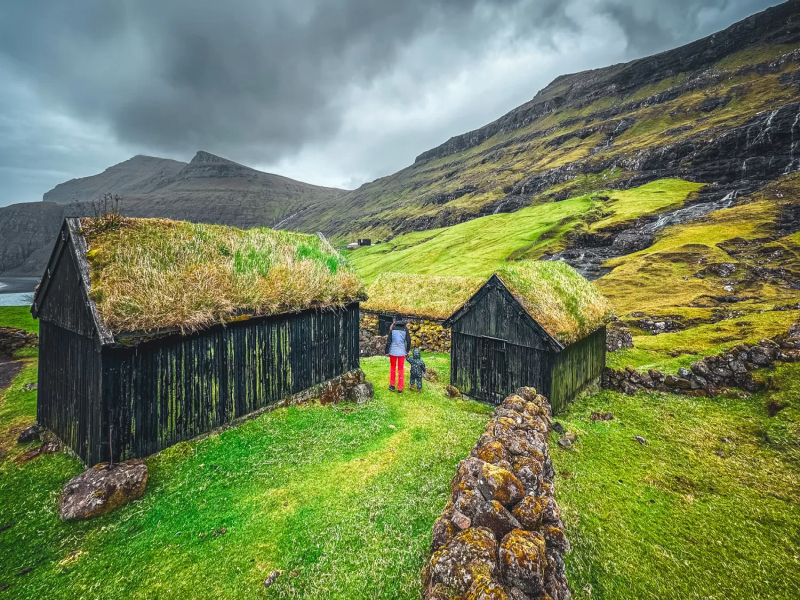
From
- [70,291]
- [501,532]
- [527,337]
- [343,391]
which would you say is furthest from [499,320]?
[70,291]

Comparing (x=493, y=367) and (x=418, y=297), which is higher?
(x=418, y=297)

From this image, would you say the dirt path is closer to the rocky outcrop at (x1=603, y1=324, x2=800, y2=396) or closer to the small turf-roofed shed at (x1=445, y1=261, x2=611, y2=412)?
the small turf-roofed shed at (x1=445, y1=261, x2=611, y2=412)

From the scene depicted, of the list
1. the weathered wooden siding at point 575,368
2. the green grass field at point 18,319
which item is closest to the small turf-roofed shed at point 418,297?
the weathered wooden siding at point 575,368

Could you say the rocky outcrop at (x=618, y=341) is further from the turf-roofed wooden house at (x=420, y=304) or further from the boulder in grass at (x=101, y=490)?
the boulder in grass at (x=101, y=490)

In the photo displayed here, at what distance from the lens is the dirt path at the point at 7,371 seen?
18.5 metres

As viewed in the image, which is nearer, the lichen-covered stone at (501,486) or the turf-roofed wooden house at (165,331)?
the lichen-covered stone at (501,486)

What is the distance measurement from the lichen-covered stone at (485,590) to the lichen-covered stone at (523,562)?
1.00ft

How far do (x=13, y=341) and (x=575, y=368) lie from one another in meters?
38.7

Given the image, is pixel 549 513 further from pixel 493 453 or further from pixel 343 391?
pixel 343 391

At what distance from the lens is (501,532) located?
5.95 m

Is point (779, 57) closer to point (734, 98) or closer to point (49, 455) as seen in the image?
point (734, 98)

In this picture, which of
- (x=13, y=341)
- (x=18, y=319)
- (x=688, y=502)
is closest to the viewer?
(x=688, y=502)

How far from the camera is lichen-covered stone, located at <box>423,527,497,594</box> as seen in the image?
5.01 meters

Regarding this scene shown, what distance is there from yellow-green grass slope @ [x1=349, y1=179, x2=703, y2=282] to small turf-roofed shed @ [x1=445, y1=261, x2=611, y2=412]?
45140 millimetres
